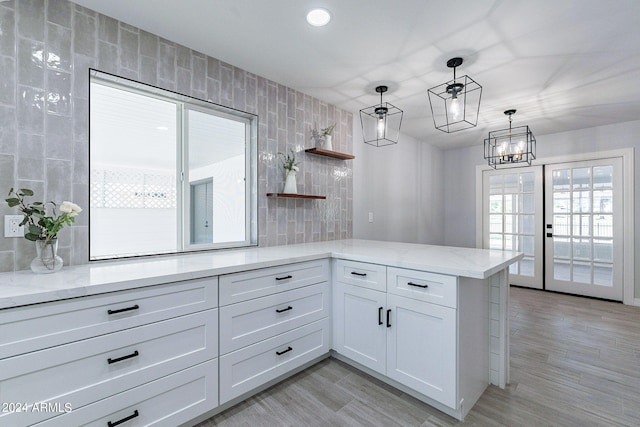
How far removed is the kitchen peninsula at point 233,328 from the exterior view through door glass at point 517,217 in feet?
10.2

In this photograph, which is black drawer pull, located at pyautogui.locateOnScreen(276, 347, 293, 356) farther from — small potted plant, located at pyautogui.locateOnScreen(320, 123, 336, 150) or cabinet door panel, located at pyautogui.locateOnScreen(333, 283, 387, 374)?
small potted plant, located at pyautogui.locateOnScreen(320, 123, 336, 150)

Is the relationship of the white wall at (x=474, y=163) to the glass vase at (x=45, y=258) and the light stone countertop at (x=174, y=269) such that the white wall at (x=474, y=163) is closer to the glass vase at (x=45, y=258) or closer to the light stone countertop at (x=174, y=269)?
the light stone countertop at (x=174, y=269)

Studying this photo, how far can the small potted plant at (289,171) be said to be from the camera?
2707 mm

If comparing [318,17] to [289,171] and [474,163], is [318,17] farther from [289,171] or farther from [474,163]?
[474,163]

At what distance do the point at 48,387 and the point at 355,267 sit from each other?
5.55ft

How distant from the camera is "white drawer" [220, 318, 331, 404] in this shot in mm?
1733

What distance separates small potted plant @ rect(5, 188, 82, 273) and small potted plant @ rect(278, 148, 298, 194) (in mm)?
1546

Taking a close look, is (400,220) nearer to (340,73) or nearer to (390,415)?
(340,73)

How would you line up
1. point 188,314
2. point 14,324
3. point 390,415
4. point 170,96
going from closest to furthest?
point 14,324, point 188,314, point 390,415, point 170,96

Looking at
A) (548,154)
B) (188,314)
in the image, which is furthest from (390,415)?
(548,154)

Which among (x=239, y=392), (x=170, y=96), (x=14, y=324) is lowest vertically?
(x=239, y=392)

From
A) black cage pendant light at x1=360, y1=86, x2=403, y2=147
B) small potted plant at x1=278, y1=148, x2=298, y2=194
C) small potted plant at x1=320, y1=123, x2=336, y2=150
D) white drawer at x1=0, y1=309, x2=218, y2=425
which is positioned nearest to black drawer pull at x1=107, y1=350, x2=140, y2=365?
white drawer at x1=0, y1=309, x2=218, y2=425

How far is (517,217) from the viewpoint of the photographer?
4699mm

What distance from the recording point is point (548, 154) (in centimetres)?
436
